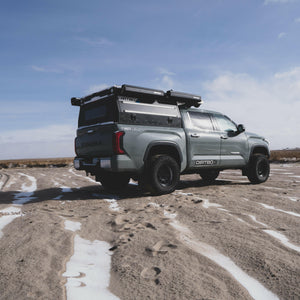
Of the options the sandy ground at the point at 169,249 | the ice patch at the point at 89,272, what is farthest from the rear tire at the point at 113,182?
the ice patch at the point at 89,272

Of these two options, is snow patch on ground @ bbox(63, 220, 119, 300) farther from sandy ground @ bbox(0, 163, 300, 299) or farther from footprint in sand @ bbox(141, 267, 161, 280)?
footprint in sand @ bbox(141, 267, 161, 280)

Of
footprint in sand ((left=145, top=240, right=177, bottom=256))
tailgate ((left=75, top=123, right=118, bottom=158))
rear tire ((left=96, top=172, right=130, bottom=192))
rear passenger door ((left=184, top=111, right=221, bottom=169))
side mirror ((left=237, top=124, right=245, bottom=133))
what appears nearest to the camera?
footprint in sand ((left=145, top=240, right=177, bottom=256))

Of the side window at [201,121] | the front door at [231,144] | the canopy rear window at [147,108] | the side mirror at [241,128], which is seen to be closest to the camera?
the canopy rear window at [147,108]

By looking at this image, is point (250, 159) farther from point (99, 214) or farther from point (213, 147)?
point (99, 214)

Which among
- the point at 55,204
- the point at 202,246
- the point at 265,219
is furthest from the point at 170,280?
the point at 55,204

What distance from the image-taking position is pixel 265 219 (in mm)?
3689

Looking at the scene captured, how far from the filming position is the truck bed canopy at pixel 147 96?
18.5 ft

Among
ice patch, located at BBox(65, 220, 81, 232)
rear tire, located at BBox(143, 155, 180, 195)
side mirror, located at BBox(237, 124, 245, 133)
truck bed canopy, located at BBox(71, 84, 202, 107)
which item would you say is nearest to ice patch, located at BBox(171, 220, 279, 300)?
ice patch, located at BBox(65, 220, 81, 232)

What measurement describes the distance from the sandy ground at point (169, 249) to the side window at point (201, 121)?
2610 mm

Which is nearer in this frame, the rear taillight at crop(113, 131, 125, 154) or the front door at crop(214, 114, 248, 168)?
the rear taillight at crop(113, 131, 125, 154)

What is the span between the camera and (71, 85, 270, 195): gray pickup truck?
5609 mm

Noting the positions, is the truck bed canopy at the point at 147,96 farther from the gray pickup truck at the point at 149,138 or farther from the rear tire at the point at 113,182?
the rear tire at the point at 113,182

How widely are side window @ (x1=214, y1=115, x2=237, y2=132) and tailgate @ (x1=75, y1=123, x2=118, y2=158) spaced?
10.6 feet

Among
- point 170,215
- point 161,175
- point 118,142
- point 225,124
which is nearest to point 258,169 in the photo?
point 225,124
